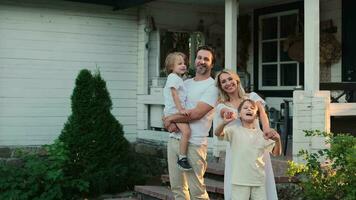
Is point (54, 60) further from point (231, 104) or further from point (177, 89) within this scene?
point (231, 104)

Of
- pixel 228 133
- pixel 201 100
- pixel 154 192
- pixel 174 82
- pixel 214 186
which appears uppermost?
pixel 174 82

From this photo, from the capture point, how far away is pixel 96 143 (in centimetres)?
754

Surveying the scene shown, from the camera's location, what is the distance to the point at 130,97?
31.2 ft

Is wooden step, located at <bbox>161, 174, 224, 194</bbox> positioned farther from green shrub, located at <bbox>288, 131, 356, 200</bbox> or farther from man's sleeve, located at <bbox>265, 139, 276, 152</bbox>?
man's sleeve, located at <bbox>265, 139, 276, 152</bbox>

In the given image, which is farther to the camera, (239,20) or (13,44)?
(239,20)

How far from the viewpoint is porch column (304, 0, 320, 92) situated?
6.04 m

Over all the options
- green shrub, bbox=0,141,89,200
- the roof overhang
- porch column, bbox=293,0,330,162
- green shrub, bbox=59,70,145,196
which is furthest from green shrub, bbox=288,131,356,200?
the roof overhang

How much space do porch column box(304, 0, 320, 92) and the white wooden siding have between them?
4.09m

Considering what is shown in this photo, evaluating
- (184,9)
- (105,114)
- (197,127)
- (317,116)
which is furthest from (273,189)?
(184,9)

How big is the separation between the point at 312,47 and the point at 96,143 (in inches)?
128

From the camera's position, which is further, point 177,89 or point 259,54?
point 259,54

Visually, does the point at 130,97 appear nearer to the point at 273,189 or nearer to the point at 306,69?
the point at 306,69

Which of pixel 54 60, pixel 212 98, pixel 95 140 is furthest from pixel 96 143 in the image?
pixel 212 98

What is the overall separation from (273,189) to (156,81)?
17.9 feet
